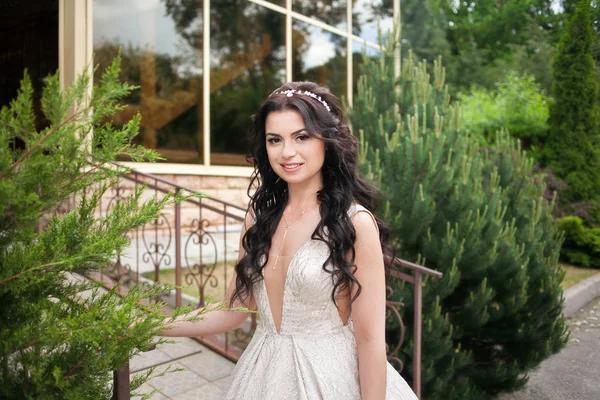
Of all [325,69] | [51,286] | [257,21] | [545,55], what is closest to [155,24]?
[257,21]

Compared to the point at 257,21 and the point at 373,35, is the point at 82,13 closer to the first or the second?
the point at 257,21

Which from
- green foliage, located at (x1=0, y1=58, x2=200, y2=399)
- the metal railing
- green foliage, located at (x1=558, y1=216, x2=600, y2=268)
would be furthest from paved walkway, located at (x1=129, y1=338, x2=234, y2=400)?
green foliage, located at (x1=558, y1=216, x2=600, y2=268)

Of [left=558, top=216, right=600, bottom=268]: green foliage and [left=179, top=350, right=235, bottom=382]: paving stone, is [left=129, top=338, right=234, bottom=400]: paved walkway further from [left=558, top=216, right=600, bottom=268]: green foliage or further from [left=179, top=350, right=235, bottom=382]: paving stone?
[left=558, top=216, right=600, bottom=268]: green foliage

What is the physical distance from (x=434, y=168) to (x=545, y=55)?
16.1 m

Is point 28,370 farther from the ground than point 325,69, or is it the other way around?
point 325,69

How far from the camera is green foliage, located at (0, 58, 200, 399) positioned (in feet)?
2.74

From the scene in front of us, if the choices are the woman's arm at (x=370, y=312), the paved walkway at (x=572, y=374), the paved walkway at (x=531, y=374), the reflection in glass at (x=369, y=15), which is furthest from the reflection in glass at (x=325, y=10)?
the woman's arm at (x=370, y=312)

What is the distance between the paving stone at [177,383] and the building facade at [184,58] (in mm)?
3263

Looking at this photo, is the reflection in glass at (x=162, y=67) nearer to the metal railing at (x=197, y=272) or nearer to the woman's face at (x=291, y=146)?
the metal railing at (x=197, y=272)

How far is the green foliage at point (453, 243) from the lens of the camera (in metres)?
3.65

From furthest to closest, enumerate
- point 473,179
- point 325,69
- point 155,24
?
1. point 325,69
2. point 155,24
3. point 473,179

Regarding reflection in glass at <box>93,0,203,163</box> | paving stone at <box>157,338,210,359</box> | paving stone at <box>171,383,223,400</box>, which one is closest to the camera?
paving stone at <box>171,383,223,400</box>

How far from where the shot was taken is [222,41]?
760cm

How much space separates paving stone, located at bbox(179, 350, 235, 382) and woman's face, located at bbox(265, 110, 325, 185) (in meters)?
2.35
